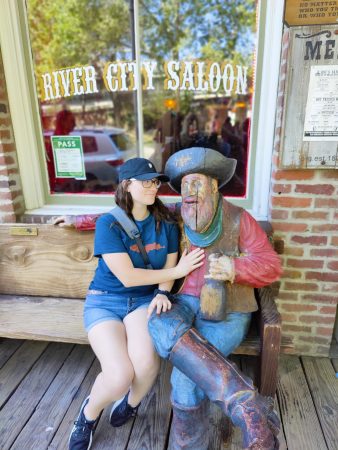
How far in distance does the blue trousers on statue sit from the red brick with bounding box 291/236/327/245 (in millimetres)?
688

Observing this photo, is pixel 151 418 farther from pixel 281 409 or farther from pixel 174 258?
pixel 174 258

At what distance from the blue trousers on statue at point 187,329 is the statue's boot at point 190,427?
32 millimetres

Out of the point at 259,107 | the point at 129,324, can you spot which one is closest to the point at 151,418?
the point at 129,324

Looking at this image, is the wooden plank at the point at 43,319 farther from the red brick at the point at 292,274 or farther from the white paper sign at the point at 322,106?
the white paper sign at the point at 322,106

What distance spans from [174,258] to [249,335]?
570 millimetres

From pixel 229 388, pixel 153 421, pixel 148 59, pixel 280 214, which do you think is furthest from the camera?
pixel 148 59

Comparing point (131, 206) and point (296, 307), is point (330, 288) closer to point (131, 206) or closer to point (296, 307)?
point (296, 307)

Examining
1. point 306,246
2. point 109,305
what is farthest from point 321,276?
point 109,305

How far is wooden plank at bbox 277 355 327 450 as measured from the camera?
182cm

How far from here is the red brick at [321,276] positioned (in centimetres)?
223

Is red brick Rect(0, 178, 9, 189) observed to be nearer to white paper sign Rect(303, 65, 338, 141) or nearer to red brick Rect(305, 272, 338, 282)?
white paper sign Rect(303, 65, 338, 141)

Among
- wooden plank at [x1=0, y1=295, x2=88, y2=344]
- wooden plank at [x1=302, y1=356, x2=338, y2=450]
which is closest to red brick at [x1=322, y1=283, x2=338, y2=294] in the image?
wooden plank at [x1=302, y1=356, x2=338, y2=450]

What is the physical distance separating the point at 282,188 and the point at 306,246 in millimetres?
392

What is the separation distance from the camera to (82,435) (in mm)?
1736
